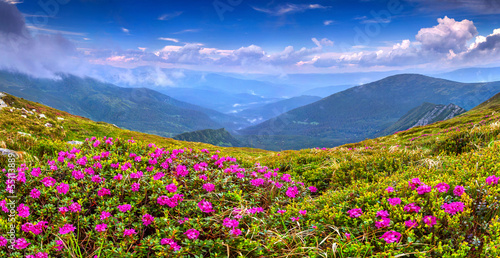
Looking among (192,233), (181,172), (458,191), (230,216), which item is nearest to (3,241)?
(192,233)

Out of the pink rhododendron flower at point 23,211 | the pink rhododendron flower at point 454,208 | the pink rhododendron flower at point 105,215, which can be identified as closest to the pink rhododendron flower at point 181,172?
the pink rhododendron flower at point 105,215

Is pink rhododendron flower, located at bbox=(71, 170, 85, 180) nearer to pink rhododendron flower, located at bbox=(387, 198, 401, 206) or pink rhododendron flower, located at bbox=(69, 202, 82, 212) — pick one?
pink rhododendron flower, located at bbox=(69, 202, 82, 212)

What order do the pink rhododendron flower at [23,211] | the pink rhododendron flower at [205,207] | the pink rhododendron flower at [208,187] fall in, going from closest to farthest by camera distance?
the pink rhododendron flower at [23,211] < the pink rhododendron flower at [205,207] < the pink rhododendron flower at [208,187]

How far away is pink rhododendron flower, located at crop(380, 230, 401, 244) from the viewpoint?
3.07 metres

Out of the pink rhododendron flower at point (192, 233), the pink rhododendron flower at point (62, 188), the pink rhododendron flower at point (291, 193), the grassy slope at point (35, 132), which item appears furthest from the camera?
the grassy slope at point (35, 132)

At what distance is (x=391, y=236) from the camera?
3148 mm

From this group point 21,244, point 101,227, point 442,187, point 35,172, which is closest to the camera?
point 21,244

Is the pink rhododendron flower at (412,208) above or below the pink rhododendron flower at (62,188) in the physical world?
below

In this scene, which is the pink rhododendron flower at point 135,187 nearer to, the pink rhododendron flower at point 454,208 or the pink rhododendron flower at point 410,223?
the pink rhododendron flower at point 410,223

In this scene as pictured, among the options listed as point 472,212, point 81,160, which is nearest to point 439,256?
point 472,212

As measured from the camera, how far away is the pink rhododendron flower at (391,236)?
307 cm

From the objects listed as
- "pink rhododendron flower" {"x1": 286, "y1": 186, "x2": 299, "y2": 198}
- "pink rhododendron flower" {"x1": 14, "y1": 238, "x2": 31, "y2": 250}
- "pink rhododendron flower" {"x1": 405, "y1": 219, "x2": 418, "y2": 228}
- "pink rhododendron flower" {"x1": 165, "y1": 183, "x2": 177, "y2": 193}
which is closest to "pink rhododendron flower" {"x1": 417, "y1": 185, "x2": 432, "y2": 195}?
"pink rhododendron flower" {"x1": 405, "y1": 219, "x2": 418, "y2": 228}

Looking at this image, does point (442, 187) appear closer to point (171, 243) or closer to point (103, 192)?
point (171, 243)

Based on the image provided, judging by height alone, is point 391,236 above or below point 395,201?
below
